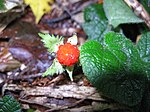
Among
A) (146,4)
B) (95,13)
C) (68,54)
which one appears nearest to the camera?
(68,54)

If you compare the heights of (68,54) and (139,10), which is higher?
(139,10)

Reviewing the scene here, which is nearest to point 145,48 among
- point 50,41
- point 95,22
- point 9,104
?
point 95,22

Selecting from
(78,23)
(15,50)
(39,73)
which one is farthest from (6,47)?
(78,23)

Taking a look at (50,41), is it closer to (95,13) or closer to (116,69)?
(116,69)

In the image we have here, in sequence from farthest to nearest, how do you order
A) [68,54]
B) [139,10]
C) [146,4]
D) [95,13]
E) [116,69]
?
[95,13], [146,4], [139,10], [116,69], [68,54]

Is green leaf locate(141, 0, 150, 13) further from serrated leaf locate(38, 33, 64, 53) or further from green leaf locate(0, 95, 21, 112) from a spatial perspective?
green leaf locate(0, 95, 21, 112)
